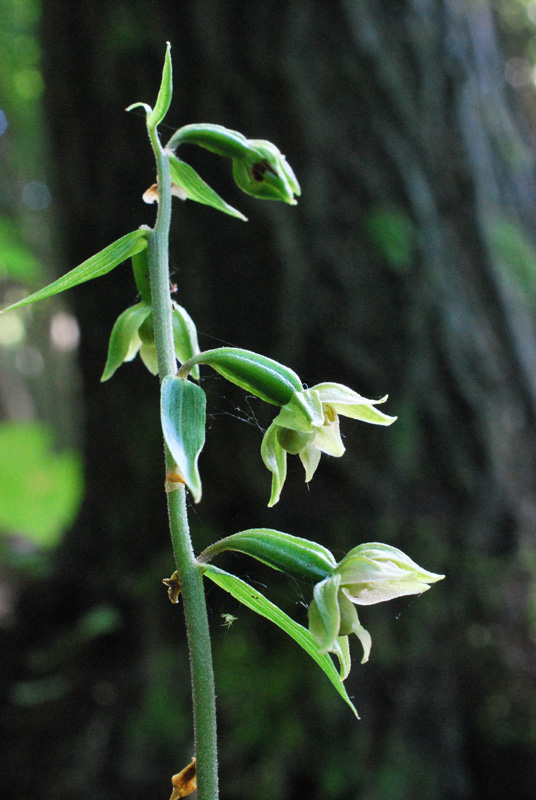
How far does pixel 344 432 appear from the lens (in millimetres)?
2402

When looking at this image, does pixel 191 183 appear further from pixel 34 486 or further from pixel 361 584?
pixel 34 486

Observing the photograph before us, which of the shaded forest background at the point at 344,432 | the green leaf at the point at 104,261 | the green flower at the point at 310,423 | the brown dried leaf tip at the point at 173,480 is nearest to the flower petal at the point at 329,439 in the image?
the green flower at the point at 310,423

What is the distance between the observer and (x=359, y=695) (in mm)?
2299

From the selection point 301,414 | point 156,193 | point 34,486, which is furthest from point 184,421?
point 34,486

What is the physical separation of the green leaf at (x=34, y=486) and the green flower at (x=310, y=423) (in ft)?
14.8

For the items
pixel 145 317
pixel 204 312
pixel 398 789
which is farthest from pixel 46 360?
pixel 145 317

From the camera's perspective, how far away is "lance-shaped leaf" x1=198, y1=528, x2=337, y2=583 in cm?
70

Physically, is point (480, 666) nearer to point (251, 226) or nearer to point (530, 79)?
point (251, 226)

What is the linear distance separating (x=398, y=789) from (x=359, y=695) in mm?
314

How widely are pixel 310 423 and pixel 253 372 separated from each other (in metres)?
0.08

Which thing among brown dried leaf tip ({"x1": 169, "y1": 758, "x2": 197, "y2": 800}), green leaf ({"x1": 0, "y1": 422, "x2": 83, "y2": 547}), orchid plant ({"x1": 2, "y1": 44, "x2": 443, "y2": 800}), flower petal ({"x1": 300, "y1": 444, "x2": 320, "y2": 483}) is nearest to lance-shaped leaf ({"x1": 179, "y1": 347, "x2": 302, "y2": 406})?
orchid plant ({"x1": 2, "y1": 44, "x2": 443, "y2": 800})

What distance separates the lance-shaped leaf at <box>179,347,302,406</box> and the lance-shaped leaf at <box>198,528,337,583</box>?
15cm

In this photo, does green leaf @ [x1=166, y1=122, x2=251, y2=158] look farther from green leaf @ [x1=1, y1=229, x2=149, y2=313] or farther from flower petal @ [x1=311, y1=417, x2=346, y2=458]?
flower petal @ [x1=311, y1=417, x2=346, y2=458]

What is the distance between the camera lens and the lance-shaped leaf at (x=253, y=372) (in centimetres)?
73
